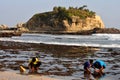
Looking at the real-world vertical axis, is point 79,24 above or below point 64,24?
below

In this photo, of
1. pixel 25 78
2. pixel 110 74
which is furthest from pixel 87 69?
pixel 25 78

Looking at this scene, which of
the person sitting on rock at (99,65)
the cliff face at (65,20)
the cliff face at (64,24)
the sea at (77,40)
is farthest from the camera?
the cliff face at (65,20)

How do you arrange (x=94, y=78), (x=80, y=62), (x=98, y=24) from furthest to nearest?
(x=98, y=24) < (x=80, y=62) < (x=94, y=78)

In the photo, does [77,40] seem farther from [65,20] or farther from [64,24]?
[65,20]

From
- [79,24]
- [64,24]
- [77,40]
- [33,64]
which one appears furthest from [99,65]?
[79,24]

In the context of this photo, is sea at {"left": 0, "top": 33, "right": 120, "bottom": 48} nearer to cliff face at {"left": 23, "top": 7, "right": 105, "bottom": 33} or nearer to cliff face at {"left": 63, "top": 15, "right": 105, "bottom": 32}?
cliff face at {"left": 23, "top": 7, "right": 105, "bottom": 33}

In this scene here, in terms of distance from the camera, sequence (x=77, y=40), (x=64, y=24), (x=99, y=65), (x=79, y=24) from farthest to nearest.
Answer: (x=79, y=24)
(x=64, y=24)
(x=77, y=40)
(x=99, y=65)

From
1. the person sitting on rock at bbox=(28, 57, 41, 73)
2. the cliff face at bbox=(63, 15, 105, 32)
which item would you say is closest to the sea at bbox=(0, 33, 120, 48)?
the person sitting on rock at bbox=(28, 57, 41, 73)

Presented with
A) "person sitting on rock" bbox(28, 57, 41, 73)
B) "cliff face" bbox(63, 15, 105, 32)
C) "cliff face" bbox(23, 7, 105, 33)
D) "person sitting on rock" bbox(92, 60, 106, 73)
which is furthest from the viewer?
"cliff face" bbox(23, 7, 105, 33)

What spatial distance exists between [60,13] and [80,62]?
116759mm

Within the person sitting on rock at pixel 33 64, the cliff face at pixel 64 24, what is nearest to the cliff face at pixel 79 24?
the cliff face at pixel 64 24

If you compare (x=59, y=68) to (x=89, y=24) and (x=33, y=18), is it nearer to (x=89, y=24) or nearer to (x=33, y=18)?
(x=89, y=24)

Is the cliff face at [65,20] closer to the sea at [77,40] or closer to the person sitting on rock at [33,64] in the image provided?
the sea at [77,40]

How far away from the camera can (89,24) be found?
142625mm
